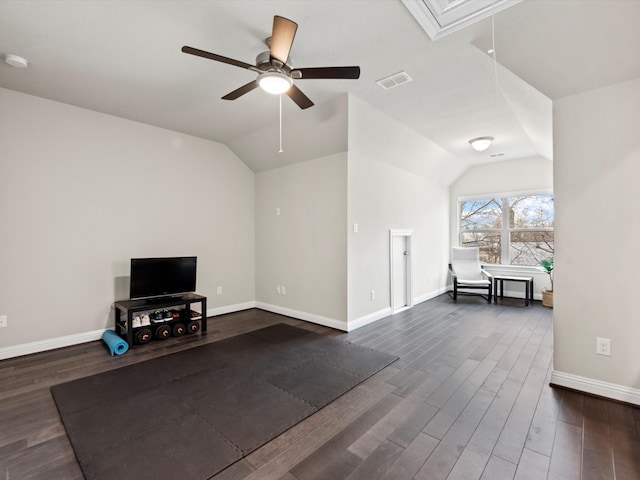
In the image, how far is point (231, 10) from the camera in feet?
6.91

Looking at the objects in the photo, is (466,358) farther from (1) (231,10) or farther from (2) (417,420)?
(1) (231,10)

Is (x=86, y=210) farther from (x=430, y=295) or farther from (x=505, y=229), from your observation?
(x=505, y=229)

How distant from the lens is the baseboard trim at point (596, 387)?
2.33 m

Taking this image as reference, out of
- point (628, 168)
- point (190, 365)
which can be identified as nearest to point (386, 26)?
point (628, 168)

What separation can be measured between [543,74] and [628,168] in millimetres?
999

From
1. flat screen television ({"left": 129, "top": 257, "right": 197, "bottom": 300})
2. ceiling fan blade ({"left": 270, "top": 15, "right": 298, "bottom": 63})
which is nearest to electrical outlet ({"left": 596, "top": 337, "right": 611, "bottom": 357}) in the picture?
ceiling fan blade ({"left": 270, "top": 15, "right": 298, "bottom": 63})

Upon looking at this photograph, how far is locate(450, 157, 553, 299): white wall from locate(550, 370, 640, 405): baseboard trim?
13.5 feet

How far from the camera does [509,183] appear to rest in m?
6.40

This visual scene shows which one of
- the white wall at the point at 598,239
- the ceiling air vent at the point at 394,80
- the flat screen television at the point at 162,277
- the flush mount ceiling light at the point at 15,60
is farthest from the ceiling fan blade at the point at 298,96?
the flat screen television at the point at 162,277

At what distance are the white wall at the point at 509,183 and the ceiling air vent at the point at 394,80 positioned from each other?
456 cm

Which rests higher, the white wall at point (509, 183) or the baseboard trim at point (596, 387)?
the white wall at point (509, 183)

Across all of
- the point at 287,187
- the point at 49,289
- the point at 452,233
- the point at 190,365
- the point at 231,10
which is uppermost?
the point at 231,10

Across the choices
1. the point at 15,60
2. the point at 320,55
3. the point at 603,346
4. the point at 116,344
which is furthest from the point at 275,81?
the point at 603,346

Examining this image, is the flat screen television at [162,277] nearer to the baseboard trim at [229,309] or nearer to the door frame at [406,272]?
the baseboard trim at [229,309]
